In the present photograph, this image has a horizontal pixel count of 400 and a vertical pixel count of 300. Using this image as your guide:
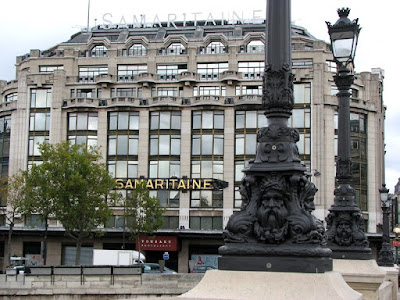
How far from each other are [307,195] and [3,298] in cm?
2421

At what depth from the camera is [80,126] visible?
233ft

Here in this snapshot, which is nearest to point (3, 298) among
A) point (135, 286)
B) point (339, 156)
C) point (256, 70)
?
point (135, 286)

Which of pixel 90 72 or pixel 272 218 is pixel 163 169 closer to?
pixel 90 72

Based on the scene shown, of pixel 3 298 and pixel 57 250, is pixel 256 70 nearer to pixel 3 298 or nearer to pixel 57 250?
pixel 57 250

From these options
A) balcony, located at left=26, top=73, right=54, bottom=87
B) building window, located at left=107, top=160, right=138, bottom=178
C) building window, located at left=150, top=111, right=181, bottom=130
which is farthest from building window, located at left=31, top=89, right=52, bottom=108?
building window, located at left=150, top=111, right=181, bottom=130

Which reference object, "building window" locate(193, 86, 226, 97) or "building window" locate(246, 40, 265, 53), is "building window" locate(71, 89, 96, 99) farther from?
"building window" locate(246, 40, 265, 53)

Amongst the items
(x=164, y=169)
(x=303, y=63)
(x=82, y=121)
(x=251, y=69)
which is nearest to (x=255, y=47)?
(x=251, y=69)

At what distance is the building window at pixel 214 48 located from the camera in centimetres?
7250

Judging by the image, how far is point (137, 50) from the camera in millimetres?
74125

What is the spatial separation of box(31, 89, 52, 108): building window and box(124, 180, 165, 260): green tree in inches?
582

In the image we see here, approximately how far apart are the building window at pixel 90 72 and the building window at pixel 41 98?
3614 mm

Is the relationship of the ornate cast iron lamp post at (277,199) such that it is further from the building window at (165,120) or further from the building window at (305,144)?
the building window at (165,120)

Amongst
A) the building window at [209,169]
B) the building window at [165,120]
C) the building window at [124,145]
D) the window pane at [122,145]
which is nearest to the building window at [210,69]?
the building window at [165,120]

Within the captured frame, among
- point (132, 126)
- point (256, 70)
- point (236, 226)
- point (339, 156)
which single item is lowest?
point (236, 226)
